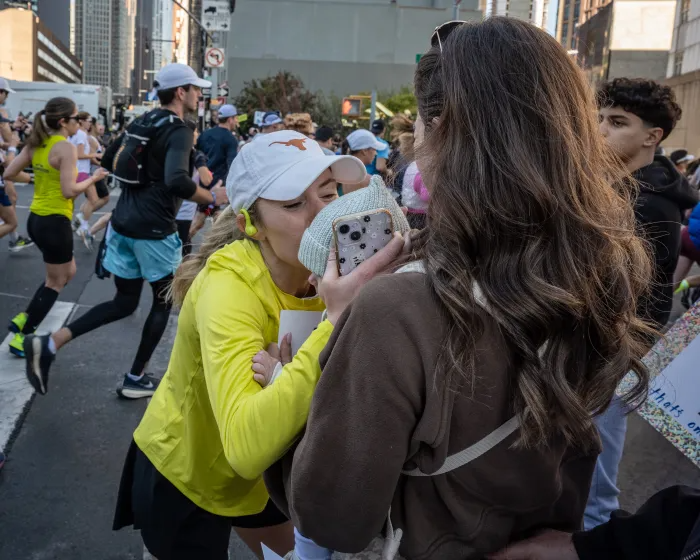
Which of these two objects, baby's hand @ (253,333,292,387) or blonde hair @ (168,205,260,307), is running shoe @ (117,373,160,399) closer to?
blonde hair @ (168,205,260,307)

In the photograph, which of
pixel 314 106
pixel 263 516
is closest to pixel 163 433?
pixel 263 516

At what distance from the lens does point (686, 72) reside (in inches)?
1663

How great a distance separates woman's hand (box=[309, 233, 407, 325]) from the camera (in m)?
1.42

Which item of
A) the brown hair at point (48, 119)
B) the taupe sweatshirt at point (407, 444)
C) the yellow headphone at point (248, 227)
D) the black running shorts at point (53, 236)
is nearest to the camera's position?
the taupe sweatshirt at point (407, 444)

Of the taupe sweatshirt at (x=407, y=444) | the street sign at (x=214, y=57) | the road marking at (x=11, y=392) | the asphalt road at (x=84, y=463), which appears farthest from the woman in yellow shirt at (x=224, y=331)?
the street sign at (x=214, y=57)

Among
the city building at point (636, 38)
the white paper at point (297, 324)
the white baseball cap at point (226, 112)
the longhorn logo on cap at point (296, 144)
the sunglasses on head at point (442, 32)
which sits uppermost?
the city building at point (636, 38)

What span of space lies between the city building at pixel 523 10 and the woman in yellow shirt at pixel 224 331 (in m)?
0.62

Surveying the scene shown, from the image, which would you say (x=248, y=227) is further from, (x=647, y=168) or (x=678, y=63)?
(x=678, y=63)

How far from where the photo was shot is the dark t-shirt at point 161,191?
496 cm

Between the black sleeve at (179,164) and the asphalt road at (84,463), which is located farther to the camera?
the black sleeve at (179,164)

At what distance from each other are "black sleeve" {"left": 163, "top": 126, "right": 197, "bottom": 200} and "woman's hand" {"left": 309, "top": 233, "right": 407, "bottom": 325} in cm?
373

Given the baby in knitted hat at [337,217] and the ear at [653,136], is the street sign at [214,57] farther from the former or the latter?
the baby in knitted hat at [337,217]

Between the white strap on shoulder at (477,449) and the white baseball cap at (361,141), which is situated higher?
the white baseball cap at (361,141)

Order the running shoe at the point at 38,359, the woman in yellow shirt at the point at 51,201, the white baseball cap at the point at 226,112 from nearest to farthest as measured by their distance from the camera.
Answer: the running shoe at the point at 38,359 → the woman in yellow shirt at the point at 51,201 → the white baseball cap at the point at 226,112
